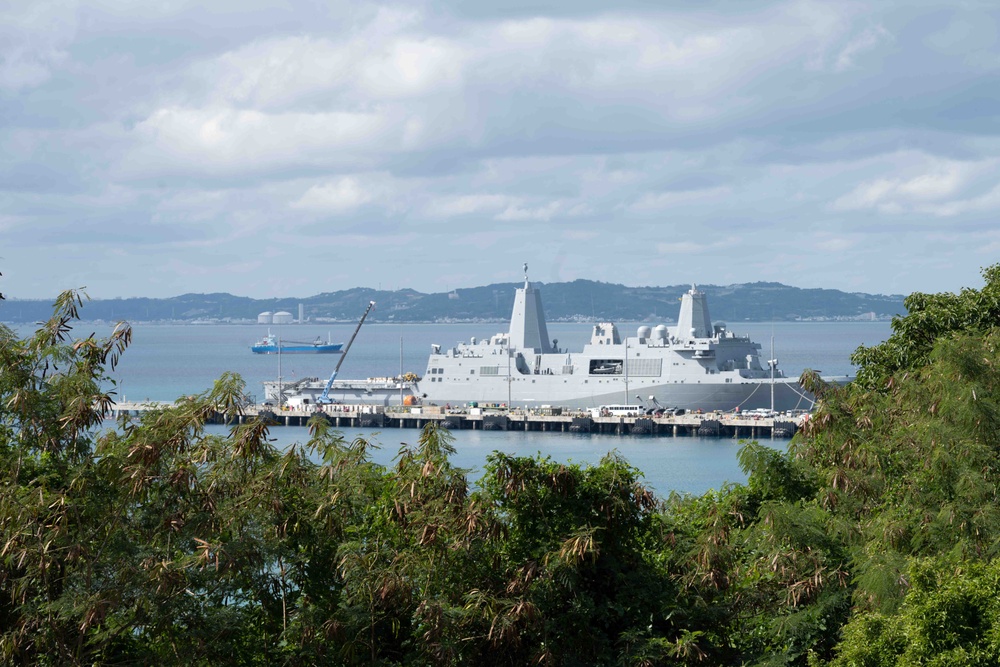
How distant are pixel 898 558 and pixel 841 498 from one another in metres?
2.76

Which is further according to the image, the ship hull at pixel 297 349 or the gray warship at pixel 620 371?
the ship hull at pixel 297 349

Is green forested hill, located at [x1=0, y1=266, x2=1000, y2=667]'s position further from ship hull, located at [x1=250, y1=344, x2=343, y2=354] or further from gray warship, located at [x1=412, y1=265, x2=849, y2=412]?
ship hull, located at [x1=250, y1=344, x2=343, y2=354]

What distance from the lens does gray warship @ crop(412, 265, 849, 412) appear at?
200ft

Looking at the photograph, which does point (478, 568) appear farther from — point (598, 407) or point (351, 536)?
point (598, 407)

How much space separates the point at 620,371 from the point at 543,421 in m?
6.35

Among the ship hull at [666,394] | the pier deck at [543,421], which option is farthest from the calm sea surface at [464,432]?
the ship hull at [666,394]

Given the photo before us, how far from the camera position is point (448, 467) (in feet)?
36.9

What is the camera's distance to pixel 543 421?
2320 inches

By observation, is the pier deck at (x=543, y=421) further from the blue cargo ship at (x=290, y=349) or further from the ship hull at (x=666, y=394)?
the blue cargo ship at (x=290, y=349)

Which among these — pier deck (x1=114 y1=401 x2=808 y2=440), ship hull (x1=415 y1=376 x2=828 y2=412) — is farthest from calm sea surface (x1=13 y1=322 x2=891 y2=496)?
ship hull (x1=415 y1=376 x2=828 y2=412)

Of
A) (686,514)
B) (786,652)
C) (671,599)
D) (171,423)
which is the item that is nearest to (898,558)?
(786,652)

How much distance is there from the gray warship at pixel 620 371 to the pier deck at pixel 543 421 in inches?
82.0

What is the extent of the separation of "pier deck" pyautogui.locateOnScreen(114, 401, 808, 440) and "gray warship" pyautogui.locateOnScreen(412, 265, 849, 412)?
6.84ft

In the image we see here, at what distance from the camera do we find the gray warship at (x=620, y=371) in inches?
2395
